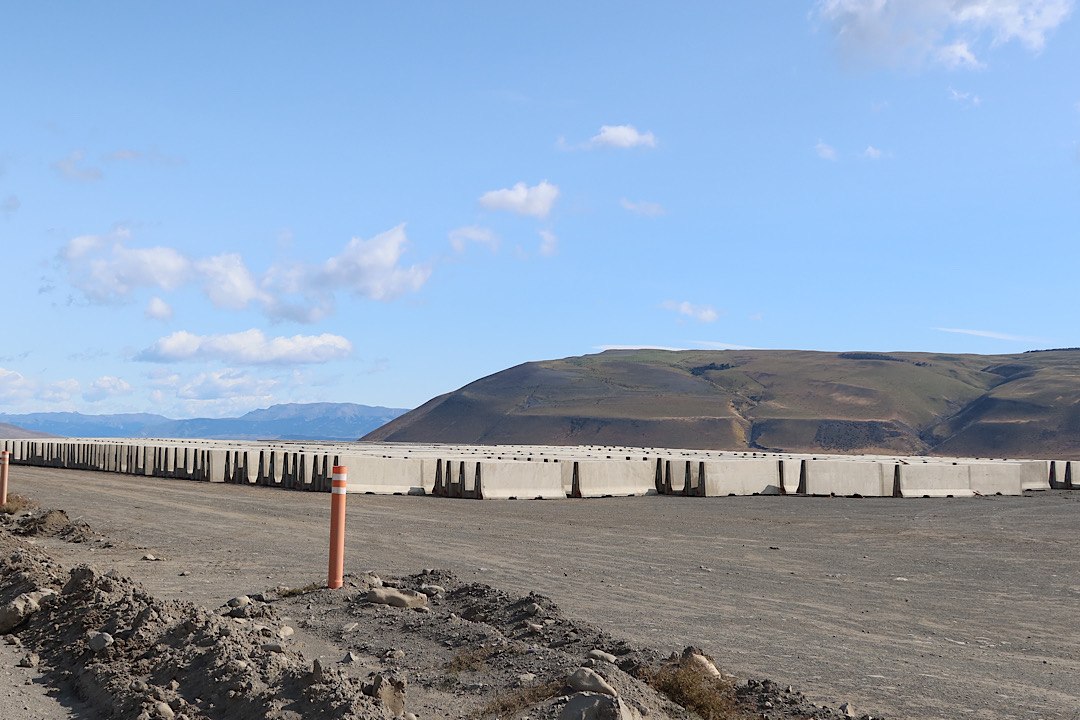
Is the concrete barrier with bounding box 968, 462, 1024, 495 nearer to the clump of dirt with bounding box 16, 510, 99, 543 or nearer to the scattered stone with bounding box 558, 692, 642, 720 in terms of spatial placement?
the clump of dirt with bounding box 16, 510, 99, 543

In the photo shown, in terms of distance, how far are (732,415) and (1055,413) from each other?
46186mm

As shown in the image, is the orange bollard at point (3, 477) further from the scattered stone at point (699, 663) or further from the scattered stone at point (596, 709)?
the scattered stone at point (596, 709)

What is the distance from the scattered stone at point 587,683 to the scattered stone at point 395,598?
10.2ft

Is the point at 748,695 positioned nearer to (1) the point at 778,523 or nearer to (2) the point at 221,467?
(1) the point at 778,523

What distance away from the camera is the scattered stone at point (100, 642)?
6.94 metres

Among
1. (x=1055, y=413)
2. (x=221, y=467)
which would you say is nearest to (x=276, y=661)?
(x=221, y=467)

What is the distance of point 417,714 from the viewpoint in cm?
565

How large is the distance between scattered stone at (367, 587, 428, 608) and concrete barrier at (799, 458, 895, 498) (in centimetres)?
1882

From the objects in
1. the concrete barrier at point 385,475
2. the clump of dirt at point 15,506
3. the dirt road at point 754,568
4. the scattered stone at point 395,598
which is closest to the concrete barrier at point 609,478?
the dirt road at point 754,568

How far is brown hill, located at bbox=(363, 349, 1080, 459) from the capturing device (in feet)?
450

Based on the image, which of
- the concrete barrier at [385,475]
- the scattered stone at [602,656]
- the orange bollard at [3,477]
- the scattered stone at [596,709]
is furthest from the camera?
the concrete barrier at [385,475]

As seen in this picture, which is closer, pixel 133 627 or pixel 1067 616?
pixel 133 627

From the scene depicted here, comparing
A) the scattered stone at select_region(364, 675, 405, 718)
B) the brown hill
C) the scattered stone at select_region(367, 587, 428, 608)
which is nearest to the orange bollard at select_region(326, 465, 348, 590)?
the scattered stone at select_region(367, 587, 428, 608)

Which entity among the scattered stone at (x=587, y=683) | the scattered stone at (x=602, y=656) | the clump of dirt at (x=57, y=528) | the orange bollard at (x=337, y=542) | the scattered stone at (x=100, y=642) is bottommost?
the clump of dirt at (x=57, y=528)
